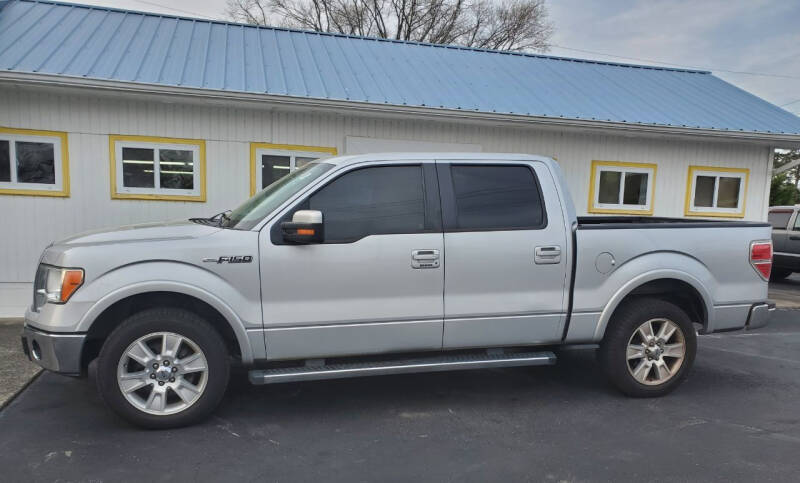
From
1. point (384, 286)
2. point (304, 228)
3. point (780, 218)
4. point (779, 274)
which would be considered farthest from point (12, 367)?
point (779, 274)

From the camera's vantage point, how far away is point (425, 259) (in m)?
4.06

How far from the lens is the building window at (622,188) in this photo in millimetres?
9609

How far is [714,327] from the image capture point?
469cm

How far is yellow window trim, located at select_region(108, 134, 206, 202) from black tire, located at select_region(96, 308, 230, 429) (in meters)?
4.35

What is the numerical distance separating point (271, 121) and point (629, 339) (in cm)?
576

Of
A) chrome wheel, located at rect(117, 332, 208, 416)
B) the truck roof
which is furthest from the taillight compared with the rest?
chrome wheel, located at rect(117, 332, 208, 416)

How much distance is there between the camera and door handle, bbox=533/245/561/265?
4270 mm

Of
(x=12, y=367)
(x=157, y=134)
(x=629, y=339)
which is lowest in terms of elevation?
(x=12, y=367)

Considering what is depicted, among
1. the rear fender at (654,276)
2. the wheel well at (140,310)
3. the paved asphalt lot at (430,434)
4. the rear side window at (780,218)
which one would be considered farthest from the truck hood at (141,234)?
the rear side window at (780,218)

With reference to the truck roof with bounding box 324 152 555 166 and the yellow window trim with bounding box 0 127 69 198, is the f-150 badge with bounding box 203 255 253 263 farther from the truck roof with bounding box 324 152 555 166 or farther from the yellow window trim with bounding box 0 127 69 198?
the yellow window trim with bounding box 0 127 69 198

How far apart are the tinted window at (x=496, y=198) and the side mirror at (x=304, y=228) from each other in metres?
1.10

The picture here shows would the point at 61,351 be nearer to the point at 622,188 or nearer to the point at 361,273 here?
the point at 361,273

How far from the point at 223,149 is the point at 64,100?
2.08 metres

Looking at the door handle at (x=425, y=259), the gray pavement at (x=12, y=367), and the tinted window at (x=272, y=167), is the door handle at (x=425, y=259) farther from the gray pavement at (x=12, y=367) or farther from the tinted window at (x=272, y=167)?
the tinted window at (x=272, y=167)
